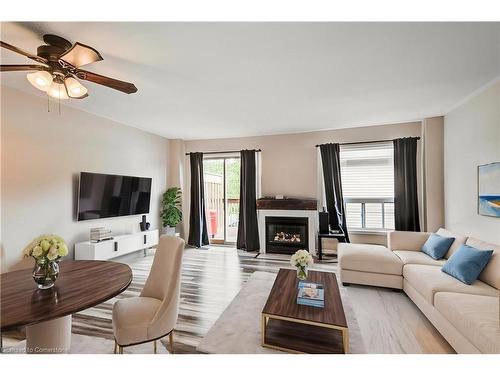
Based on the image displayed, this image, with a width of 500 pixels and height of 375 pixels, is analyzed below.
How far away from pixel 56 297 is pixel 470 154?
4.61 m

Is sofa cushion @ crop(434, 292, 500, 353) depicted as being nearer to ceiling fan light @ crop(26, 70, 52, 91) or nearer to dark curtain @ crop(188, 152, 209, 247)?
ceiling fan light @ crop(26, 70, 52, 91)

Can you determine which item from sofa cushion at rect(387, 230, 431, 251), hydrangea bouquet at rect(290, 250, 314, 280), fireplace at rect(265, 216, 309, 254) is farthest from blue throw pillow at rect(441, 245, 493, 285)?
fireplace at rect(265, 216, 309, 254)

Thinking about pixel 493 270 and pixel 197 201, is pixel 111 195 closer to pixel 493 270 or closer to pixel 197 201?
pixel 197 201

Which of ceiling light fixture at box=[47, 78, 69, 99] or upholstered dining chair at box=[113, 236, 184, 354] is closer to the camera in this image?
upholstered dining chair at box=[113, 236, 184, 354]

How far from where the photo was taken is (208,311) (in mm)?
2529

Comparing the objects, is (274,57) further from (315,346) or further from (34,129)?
(34,129)

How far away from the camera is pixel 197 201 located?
5562mm

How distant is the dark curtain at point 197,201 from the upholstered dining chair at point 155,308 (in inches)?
140

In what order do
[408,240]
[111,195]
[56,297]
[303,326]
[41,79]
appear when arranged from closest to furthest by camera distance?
[56,297] < [41,79] < [303,326] < [408,240] < [111,195]

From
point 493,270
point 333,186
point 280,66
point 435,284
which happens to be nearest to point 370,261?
point 435,284

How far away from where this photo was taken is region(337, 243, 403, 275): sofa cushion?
2963 millimetres

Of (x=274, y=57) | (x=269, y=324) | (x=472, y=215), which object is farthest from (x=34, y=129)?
(x=472, y=215)

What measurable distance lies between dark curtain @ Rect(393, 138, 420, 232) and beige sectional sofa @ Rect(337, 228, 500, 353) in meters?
0.75

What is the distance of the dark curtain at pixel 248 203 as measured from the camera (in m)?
5.18
